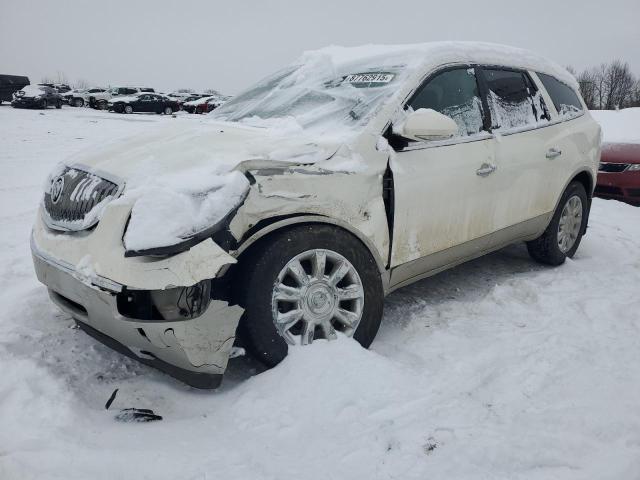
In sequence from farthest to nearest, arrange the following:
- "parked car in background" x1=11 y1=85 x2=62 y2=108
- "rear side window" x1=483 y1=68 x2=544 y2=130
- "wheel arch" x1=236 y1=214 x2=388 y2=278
Answer: "parked car in background" x1=11 y1=85 x2=62 y2=108 < "rear side window" x1=483 y1=68 x2=544 y2=130 < "wheel arch" x1=236 y1=214 x2=388 y2=278

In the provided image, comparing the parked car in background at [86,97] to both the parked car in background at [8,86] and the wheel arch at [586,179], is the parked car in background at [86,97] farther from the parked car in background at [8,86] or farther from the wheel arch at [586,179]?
the wheel arch at [586,179]

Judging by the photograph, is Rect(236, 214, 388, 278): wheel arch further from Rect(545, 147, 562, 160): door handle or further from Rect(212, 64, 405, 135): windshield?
Rect(545, 147, 562, 160): door handle

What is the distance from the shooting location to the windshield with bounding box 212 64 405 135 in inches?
119

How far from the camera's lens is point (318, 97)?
3.32 meters

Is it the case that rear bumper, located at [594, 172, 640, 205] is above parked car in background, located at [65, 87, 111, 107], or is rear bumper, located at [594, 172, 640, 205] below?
above

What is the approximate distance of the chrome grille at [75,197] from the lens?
240 centimetres

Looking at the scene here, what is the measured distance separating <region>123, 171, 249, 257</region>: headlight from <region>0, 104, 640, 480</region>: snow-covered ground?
2.57 ft

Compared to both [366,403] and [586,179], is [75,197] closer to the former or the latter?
[366,403]

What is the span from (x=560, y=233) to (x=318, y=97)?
8.48 feet

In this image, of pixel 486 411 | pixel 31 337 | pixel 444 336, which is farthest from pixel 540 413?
pixel 31 337

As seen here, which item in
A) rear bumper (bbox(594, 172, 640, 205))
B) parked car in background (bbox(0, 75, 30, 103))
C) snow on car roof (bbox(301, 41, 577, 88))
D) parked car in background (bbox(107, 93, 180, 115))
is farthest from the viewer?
parked car in background (bbox(107, 93, 180, 115))

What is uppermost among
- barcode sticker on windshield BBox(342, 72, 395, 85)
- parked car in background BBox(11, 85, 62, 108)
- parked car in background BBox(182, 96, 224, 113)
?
barcode sticker on windshield BBox(342, 72, 395, 85)

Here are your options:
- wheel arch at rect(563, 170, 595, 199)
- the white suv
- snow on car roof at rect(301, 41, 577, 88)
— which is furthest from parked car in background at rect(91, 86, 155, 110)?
wheel arch at rect(563, 170, 595, 199)

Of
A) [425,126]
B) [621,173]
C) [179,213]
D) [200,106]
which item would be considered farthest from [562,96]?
[200,106]
